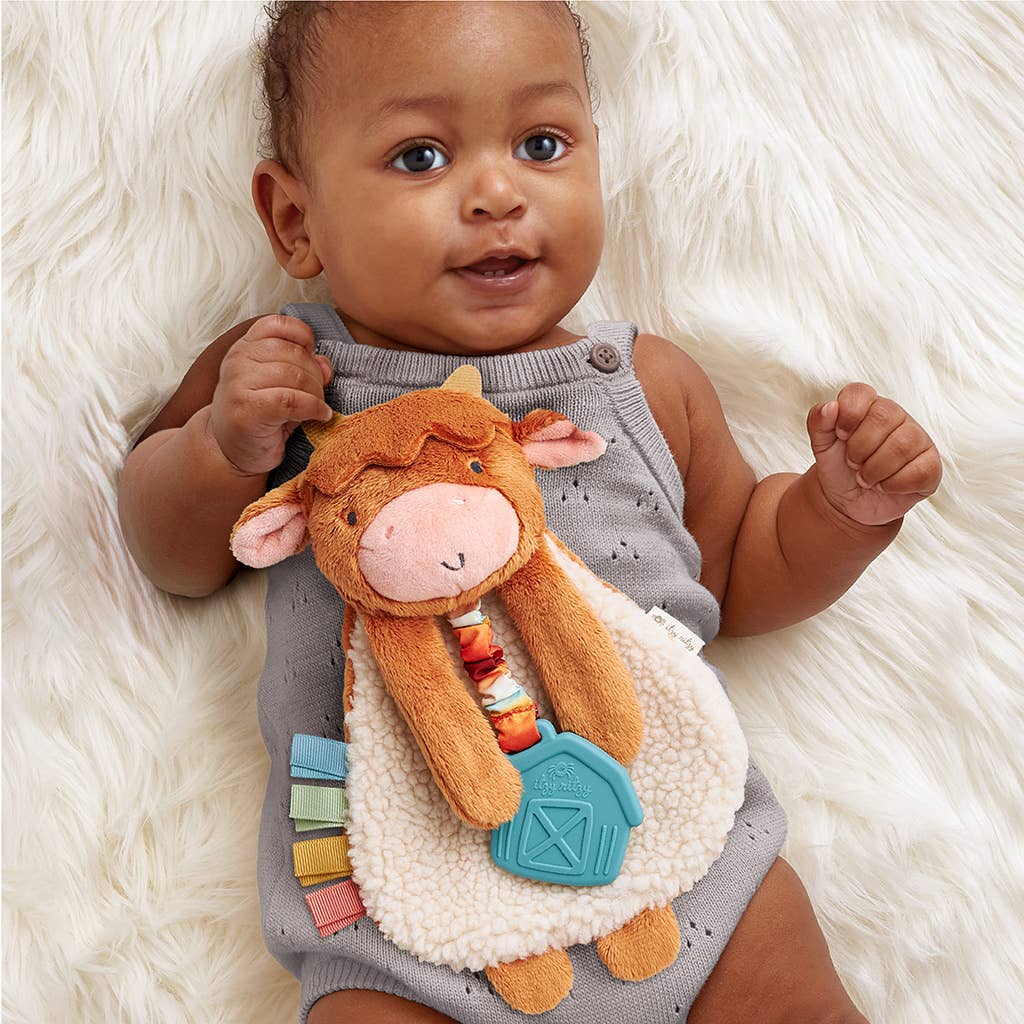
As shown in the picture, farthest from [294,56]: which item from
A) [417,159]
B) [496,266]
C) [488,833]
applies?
[488,833]

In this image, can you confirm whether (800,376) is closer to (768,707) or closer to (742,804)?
(768,707)

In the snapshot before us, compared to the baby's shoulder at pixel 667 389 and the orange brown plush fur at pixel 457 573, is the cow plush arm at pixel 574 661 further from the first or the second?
the baby's shoulder at pixel 667 389

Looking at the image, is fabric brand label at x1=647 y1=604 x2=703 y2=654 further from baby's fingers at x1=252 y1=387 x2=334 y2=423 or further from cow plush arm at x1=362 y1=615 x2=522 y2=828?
baby's fingers at x1=252 y1=387 x2=334 y2=423

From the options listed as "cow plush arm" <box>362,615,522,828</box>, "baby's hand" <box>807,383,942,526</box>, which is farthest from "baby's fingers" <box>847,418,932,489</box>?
"cow plush arm" <box>362,615,522,828</box>

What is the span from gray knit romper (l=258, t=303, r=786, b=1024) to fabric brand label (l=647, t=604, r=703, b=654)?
0.02m

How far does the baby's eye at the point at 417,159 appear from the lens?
3.49 feet

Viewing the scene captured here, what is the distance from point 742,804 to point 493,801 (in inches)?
10.1

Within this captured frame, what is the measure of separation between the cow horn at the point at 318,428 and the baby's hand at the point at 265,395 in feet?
0.04

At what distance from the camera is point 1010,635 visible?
4.02 feet

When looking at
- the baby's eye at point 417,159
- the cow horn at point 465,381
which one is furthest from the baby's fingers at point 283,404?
the baby's eye at point 417,159

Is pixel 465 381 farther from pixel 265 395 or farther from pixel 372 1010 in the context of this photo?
pixel 372 1010

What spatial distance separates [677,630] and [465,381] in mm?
A: 297

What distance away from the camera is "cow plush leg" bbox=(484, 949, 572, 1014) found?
961mm

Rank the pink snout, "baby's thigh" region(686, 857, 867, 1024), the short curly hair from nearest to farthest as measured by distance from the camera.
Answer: the pink snout → "baby's thigh" region(686, 857, 867, 1024) → the short curly hair
